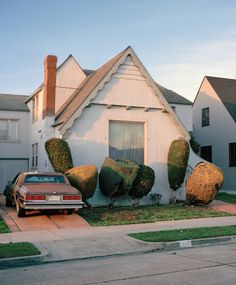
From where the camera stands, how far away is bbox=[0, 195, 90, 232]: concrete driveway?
1387cm

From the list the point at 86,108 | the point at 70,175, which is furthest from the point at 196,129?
the point at 70,175

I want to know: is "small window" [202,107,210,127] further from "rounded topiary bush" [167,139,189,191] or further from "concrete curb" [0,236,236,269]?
"concrete curb" [0,236,236,269]

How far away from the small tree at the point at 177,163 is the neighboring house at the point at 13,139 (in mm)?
10963

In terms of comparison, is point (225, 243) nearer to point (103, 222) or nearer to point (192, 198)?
point (103, 222)

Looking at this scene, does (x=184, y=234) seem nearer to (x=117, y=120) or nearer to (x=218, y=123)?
(x=117, y=120)

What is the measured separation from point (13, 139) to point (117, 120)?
10.00 m

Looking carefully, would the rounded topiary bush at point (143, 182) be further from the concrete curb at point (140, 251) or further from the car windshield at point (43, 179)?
the concrete curb at point (140, 251)

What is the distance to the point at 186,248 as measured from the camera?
36.0 feet

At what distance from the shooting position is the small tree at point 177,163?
20.6 m

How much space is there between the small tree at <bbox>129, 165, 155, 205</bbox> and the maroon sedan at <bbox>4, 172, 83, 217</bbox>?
4280 millimetres

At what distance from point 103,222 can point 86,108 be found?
679 cm

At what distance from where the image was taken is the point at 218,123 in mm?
31219

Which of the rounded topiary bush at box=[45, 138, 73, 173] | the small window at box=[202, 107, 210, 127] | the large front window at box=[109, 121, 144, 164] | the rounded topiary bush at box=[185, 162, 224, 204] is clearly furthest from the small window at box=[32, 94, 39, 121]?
the small window at box=[202, 107, 210, 127]

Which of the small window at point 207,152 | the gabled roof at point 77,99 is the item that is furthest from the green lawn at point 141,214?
the small window at point 207,152
